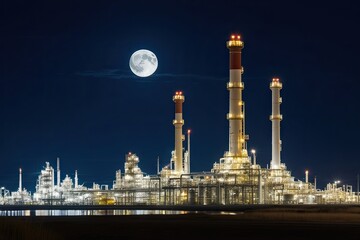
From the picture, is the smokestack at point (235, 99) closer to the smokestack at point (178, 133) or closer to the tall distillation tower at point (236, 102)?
the tall distillation tower at point (236, 102)

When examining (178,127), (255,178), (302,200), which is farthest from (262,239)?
(178,127)

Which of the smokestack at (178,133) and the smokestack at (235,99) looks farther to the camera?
the smokestack at (178,133)

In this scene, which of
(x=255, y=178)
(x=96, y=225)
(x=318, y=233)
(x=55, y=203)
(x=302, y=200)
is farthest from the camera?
(x=55, y=203)

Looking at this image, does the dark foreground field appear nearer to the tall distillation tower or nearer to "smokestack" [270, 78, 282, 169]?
the tall distillation tower

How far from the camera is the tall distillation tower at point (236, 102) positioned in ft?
345

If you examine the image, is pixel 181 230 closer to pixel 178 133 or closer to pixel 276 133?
pixel 276 133

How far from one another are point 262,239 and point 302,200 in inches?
3071

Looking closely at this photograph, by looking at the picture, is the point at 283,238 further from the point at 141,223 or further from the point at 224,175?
the point at 224,175

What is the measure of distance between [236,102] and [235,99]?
1.32 ft

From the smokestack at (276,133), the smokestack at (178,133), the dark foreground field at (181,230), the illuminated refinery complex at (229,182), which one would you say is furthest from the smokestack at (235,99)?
the dark foreground field at (181,230)

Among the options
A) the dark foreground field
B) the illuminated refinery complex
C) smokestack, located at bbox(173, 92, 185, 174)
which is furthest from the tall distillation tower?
the dark foreground field

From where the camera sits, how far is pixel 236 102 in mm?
105250

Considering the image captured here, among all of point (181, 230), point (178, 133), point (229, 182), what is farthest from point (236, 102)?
point (181, 230)

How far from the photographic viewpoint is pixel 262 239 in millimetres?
37781
